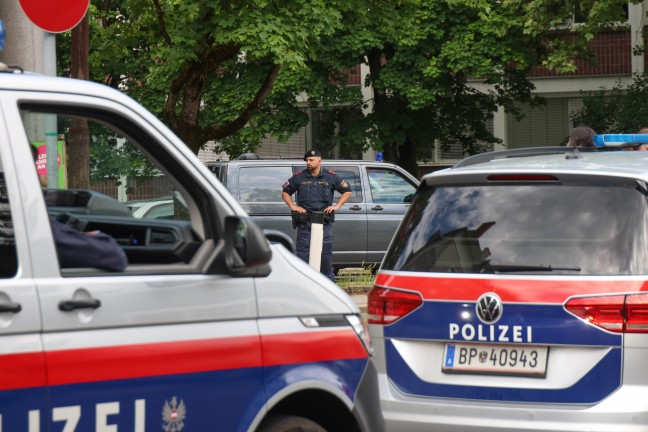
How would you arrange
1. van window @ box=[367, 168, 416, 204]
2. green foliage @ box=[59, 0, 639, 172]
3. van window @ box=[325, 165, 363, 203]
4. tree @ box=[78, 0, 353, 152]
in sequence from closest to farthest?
1. tree @ box=[78, 0, 353, 152]
2. van window @ box=[325, 165, 363, 203]
3. van window @ box=[367, 168, 416, 204]
4. green foliage @ box=[59, 0, 639, 172]

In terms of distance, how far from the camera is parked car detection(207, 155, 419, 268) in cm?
1952

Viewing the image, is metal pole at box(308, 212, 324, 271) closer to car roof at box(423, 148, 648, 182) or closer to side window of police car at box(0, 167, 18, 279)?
car roof at box(423, 148, 648, 182)

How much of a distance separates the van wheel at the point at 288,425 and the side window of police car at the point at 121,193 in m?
0.66

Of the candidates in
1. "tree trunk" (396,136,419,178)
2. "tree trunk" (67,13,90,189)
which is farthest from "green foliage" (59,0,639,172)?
"tree trunk" (67,13,90,189)

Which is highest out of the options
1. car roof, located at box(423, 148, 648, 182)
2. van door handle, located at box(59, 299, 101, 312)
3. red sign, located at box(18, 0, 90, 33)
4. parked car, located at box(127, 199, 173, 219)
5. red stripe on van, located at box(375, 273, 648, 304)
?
red sign, located at box(18, 0, 90, 33)

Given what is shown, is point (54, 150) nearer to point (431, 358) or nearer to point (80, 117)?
point (80, 117)

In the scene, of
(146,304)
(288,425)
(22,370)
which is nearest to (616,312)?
(288,425)

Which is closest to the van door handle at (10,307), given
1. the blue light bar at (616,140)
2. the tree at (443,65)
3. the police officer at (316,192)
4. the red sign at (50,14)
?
the red sign at (50,14)

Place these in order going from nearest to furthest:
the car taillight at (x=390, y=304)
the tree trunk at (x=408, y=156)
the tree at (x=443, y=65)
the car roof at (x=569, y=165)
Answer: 1. the car roof at (x=569, y=165)
2. the car taillight at (x=390, y=304)
3. the tree at (x=443, y=65)
4. the tree trunk at (x=408, y=156)

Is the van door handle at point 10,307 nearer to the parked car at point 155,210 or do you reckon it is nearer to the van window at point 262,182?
the parked car at point 155,210

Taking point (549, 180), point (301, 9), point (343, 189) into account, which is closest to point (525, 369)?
point (549, 180)

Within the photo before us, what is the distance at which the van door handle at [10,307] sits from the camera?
3.73 m

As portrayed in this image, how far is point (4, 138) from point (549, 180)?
317 cm

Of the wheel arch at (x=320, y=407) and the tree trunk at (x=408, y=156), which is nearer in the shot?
the wheel arch at (x=320, y=407)
